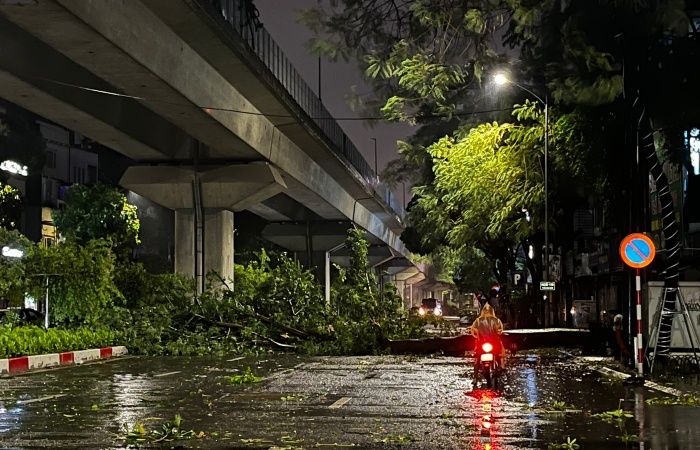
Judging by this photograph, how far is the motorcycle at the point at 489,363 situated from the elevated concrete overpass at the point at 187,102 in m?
8.98

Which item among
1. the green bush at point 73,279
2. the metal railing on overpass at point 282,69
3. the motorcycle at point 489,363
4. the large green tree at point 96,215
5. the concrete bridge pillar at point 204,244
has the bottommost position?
the motorcycle at point 489,363

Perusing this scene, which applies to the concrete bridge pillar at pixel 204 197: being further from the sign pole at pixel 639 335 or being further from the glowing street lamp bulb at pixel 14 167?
the glowing street lamp bulb at pixel 14 167

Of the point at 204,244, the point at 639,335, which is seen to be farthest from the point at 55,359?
the point at 639,335

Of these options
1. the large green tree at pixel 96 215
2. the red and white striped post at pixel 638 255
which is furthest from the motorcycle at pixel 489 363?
the large green tree at pixel 96 215

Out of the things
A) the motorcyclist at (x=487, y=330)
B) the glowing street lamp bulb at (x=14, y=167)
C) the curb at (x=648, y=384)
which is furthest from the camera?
the glowing street lamp bulb at (x=14, y=167)

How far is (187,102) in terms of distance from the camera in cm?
2539

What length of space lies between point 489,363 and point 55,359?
12955 mm

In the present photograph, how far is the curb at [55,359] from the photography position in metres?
23.8

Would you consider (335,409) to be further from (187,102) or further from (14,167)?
(14,167)

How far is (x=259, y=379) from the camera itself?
2038cm

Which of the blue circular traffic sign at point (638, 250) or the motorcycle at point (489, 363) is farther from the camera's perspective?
the blue circular traffic sign at point (638, 250)

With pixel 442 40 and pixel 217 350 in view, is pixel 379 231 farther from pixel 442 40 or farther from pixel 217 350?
pixel 442 40

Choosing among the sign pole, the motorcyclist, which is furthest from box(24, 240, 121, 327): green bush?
the sign pole

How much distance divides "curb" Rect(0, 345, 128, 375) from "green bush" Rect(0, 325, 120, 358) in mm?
321
